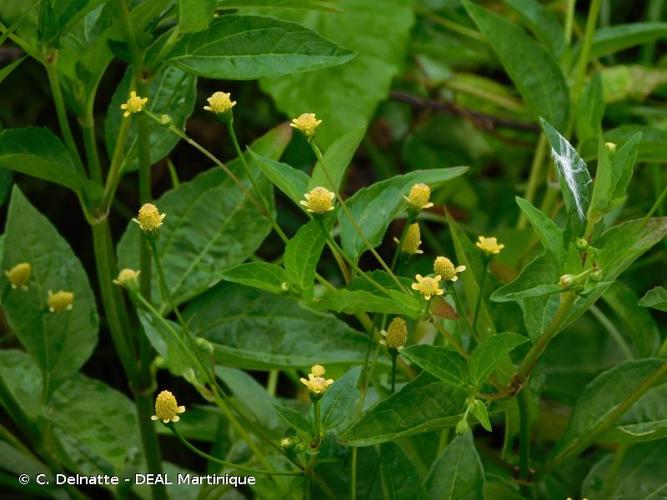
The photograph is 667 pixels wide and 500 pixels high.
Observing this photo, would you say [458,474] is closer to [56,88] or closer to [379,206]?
[379,206]

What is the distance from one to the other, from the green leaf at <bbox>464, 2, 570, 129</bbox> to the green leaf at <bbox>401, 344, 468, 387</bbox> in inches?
13.5

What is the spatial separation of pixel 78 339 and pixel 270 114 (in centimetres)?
68

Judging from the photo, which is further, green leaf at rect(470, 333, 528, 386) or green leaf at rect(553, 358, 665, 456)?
green leaf at rect(553, 358, 665, 456)

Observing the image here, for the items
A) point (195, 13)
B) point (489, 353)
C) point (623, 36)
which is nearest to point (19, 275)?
point (195, 13)

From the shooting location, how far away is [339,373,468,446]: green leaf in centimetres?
55

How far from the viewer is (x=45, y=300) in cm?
75

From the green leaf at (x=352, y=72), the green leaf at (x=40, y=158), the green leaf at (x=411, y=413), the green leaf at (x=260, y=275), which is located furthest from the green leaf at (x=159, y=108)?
the green leaf at (x=352, y=72)

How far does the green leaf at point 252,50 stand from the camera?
0.61 m

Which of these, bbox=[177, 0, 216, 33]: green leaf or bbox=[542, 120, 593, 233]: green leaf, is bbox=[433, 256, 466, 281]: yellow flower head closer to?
bbox=[542, 120, 593, 233]: green leaf

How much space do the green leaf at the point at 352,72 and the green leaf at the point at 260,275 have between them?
→ 0.52 meters

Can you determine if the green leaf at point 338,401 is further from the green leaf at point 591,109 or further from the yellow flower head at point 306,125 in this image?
the green leaf at point 591,109

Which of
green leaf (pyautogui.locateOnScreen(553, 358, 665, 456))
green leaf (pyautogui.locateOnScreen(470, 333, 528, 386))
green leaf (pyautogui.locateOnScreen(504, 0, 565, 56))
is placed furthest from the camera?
green leaf (pyautogui.locateOnScreen(504, 0, 565, 56))

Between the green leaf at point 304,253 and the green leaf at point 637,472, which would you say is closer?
the green leaf at point 304,253

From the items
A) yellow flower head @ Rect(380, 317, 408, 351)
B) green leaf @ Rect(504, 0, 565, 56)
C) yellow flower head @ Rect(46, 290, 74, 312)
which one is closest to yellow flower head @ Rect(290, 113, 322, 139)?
yellow flower head @ Rect(380, 317, 408, 351)
